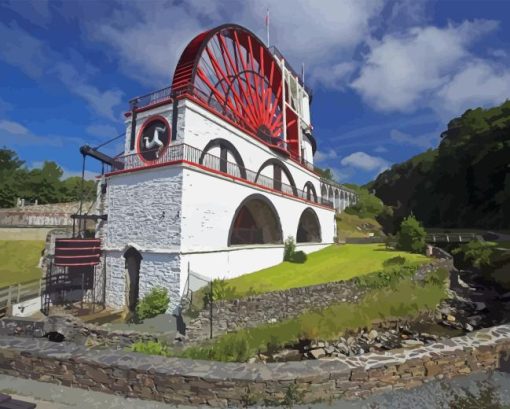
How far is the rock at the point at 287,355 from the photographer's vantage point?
10.4m

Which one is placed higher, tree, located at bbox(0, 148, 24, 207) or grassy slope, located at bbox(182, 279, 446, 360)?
→ tree, located at bbox(0, 148, 24, 207)

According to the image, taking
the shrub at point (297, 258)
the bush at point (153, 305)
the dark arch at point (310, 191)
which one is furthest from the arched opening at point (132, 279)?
the dark arch at point (310, 191)

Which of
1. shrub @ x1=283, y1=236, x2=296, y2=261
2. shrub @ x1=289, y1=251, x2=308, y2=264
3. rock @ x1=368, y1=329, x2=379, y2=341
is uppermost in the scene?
shrub @ x1=283, y1=236, x2=296, y2=261

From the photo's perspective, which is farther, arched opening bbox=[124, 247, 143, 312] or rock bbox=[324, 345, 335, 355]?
arched opening bbox=[124, 247, 143, 312]

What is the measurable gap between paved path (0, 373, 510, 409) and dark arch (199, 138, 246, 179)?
1178cm

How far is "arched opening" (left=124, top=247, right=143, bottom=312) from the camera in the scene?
1439cm

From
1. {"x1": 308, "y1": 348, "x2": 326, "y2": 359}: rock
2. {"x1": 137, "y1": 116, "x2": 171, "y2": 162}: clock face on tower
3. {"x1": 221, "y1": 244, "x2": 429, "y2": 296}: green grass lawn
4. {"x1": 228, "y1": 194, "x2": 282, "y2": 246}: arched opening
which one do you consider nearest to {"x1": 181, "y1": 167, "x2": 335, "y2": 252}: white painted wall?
{"x1": 228, "y1": 194, "x2": 282, "y2": 246}: arched opening

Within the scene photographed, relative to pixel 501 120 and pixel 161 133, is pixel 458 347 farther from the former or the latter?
pixel 501 120

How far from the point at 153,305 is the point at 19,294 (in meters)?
6.78

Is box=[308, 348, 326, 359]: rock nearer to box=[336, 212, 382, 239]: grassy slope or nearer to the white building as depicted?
the white building

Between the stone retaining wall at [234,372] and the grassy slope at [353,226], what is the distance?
36.6 meters

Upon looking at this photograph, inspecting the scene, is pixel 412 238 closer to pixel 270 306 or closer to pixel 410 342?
pixel 410 342

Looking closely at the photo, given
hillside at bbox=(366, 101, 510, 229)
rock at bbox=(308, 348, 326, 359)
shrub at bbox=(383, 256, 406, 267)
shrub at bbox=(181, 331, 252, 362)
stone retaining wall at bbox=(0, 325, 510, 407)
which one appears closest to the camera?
stone retaining wall at bbox=(0, 325, 510, 407)

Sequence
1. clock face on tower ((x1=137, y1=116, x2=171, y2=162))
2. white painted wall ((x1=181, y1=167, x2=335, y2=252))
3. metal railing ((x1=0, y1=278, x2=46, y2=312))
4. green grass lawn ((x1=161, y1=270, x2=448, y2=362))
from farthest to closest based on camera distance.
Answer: clock face on tower ((x1=137, y1=116, x2=171, y2=162))
metal railing ((x1=0, y1=278, x2=46, y2=312))
white painted wall ((x1=181, y1=167, x2=335, y2=252))
green grass lawn ((x1=161, y1=270, x2=448, y2=362))
